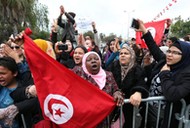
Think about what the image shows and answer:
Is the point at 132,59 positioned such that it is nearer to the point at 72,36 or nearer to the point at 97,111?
the point at 97,111

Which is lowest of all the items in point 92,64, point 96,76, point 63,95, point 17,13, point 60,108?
point 60,108

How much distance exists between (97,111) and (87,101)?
0.49ft

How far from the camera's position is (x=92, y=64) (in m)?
A: 2.70

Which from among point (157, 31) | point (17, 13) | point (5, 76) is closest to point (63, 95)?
point (5, 76)

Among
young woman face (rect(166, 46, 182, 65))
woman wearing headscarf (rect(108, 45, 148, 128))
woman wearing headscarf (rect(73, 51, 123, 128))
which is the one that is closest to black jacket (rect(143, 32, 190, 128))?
young woman face (rect(166, 46, 182, 65))

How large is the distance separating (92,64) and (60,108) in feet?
2.37

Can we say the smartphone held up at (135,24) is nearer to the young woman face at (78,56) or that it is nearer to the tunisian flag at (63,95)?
the young woman face at (78,56)

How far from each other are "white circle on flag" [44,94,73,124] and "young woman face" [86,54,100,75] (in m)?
0.58

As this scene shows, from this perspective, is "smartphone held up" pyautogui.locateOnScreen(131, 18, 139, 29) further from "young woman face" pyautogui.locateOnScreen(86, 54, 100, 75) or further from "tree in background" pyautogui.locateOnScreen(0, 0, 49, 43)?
"tree in background" pyautogui.locateOnScreen(0, 0, 49, 43)

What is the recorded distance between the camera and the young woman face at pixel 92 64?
2686mm

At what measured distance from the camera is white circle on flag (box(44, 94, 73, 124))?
2.24m

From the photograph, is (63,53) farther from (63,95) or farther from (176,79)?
(176,79)

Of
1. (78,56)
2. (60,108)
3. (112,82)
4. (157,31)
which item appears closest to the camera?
(60,108)

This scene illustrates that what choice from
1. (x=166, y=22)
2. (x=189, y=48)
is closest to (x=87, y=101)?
(x=189, y=48)
